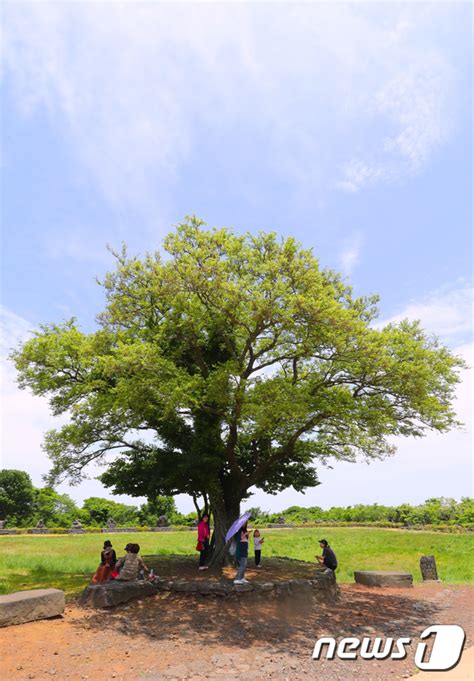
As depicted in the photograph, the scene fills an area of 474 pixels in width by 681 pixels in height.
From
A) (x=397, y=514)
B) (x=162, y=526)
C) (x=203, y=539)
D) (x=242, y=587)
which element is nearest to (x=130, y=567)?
(x=242, y=587)

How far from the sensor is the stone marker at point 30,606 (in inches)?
366

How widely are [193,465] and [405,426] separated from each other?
7583 millimetres

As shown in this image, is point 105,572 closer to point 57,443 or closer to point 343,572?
point 57,443

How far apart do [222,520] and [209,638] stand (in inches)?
297

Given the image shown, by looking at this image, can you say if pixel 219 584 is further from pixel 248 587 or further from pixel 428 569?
pixel 428 569

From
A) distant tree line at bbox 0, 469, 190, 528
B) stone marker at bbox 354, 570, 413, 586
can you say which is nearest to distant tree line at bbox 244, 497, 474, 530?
distant tree line at bbox 0, 469, 190, 528

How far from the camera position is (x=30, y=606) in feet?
31.6

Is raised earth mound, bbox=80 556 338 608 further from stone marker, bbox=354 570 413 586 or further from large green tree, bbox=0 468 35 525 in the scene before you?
large green tree, bbox=0 468 35 525

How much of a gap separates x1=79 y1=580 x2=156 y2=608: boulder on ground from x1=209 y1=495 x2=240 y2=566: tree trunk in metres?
4.52

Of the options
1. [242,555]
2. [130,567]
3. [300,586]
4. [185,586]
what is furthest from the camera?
[300,586]

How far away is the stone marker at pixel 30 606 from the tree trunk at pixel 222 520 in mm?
6965

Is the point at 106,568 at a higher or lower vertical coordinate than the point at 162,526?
lower

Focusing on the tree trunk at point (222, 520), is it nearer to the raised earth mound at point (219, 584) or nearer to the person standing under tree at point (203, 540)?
the person standing under tree at point (203, 540)

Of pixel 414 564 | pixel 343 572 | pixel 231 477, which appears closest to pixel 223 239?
pixel 231 477
